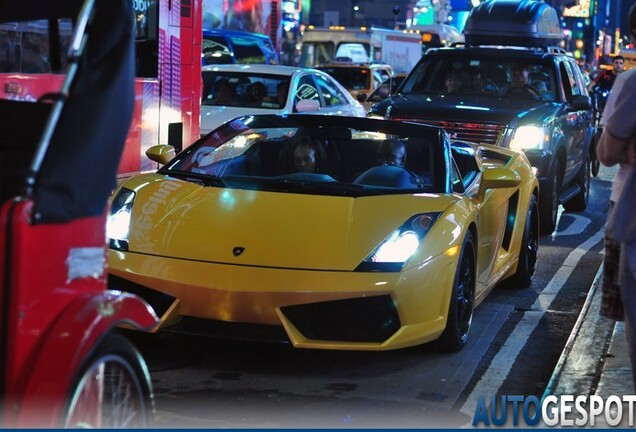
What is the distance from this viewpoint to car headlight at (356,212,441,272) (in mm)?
6535

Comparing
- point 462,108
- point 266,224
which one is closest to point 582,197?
point 462,108

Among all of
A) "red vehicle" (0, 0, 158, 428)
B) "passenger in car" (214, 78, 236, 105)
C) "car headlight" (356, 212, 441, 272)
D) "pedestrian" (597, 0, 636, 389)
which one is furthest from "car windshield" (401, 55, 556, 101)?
"red vehicle" (0, 0, 158, 428)

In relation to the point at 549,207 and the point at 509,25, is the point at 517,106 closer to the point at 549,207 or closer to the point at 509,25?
the point at 549,207

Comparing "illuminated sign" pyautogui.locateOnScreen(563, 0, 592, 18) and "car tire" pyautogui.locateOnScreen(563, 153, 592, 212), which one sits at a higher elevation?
"car tire" pyautogui.locateOnScreen(563, 153, 592, 212)

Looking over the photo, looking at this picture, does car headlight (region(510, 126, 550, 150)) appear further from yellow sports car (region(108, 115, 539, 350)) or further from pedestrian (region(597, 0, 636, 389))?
pedestrian (region(597, 0, 636, 389))

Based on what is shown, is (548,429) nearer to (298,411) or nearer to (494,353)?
(298,411)

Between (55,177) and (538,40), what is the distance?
14672 millimetres

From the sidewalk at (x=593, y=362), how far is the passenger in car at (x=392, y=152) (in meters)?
1.54

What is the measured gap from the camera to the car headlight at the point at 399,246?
654cm

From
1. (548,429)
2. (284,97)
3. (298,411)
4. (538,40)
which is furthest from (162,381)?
(538,40)

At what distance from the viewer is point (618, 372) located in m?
6.71

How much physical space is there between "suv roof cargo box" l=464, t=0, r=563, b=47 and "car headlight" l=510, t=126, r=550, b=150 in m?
5.12

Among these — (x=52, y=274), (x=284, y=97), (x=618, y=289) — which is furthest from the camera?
(x=284, y=97)

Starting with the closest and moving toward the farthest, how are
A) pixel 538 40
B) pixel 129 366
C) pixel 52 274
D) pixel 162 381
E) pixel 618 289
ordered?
pixel 52 274 → pixel 129 366 → pixel 618 289 → pixel 162 381 → pixel 538 40
